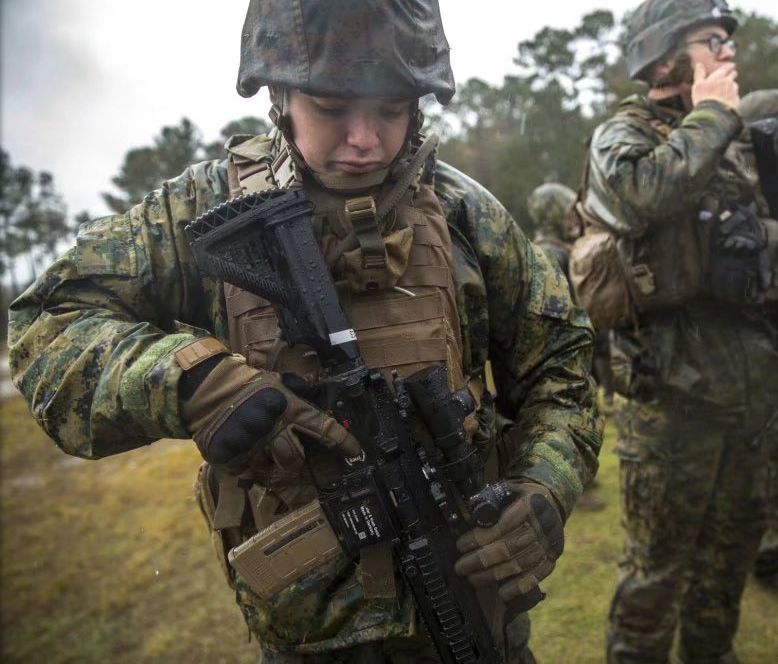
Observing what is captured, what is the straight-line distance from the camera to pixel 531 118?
4672mm

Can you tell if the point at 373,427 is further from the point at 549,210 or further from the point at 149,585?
the point at 549,210

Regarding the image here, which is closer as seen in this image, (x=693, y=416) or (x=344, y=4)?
(x=344, y=4)

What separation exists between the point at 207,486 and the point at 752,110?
10.6 feet

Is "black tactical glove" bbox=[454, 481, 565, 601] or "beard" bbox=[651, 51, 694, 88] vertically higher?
"beard" bbox=[651, 51, 694, 88]

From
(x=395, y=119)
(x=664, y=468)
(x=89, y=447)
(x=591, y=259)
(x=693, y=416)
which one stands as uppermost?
(x=395, y=119)

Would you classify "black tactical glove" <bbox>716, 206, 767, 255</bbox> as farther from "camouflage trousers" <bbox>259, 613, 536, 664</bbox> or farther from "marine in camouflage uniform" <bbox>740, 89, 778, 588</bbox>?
"camouflage trousers" <bbox>259, 613, 536, 664</bbox>

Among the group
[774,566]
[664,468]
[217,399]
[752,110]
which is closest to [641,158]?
[752,110]

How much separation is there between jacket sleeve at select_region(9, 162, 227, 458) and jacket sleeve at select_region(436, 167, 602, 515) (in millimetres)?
788

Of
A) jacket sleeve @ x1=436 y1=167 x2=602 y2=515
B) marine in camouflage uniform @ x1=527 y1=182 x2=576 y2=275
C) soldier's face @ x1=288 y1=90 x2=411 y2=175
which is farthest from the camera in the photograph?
marine in camouflage uniform @ x1=527 y1=182 x2=576 y2=275

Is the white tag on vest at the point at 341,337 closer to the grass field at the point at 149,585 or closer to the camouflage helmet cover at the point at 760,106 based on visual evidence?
the grass field at the point at 149,585

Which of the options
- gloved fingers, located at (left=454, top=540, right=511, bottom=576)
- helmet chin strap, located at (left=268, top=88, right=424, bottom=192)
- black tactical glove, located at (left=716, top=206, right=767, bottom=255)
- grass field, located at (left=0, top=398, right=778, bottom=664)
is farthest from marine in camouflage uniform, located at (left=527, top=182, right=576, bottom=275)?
gloved fingers, located at (left=454, top=540, right=511, bottom=576)

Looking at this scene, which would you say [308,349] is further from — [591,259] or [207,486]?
[591,259]

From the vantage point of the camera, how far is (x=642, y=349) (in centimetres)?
292

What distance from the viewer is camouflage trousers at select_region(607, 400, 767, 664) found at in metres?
2.81
